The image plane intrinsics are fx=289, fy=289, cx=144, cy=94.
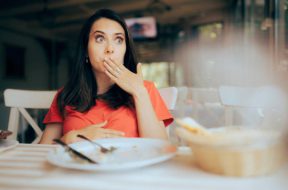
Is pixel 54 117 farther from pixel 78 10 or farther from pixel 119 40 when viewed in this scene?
pixel 78 10

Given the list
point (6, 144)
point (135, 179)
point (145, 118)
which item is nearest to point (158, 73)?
point (145, 118)

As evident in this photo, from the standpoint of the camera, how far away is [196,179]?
1.80 feet

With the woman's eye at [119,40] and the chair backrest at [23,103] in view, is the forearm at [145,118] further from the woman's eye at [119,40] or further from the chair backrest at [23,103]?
the chair backrest at [23,103]

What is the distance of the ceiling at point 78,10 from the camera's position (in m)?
6.07

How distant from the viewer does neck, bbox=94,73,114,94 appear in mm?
1394

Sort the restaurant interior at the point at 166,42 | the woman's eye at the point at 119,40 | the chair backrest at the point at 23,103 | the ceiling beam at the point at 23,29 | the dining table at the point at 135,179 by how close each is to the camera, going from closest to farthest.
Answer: the dining table at the point at 135,179 < the woman's eye at the point at 119,40 < the chair backrest at the point at 23,103 < the restaurant interior at the point at 166,42 < the ceiling beam at the point at 23,29

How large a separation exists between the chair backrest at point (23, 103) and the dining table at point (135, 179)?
3.11 feet

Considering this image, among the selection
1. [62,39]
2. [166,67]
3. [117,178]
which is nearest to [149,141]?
[117,178]

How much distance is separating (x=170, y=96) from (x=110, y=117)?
334mm

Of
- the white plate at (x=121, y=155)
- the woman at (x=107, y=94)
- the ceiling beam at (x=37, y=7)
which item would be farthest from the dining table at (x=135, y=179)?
the ceiling beam at (x=37, y=7)

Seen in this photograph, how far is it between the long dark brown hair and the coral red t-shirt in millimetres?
25

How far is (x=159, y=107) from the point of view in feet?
4.25

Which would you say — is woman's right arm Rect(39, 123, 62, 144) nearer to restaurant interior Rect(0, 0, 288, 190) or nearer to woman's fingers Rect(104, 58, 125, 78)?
woman's fingers Rect(104, 58, 125, 78)

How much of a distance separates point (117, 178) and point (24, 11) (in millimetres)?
7023
